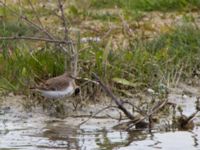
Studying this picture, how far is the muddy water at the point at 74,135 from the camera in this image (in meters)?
6.68

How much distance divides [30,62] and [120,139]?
1.43 meters

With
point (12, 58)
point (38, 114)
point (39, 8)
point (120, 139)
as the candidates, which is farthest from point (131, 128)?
point (39, 8)

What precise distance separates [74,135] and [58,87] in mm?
398

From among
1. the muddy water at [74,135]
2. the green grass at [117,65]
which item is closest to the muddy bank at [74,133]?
the muddy water at [74,135]

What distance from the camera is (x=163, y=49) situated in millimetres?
8781

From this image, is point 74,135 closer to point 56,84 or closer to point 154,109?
point 56,84

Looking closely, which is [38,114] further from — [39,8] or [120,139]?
[39,8]

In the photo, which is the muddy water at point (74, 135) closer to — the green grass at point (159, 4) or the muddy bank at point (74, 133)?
the muddy bank at point (74, 133)

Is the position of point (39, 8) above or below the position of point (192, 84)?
above

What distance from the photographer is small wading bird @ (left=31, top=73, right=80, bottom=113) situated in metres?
7.17

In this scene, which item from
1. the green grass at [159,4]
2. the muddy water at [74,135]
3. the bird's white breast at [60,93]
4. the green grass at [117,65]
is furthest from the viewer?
the green grass at [159,4]

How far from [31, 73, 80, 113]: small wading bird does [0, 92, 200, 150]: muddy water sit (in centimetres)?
25

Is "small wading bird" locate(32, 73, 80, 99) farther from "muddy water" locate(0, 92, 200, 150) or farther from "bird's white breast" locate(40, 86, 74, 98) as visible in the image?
"muddy water" locate(0, 92, 200, 150)

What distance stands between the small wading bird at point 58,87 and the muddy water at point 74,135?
0.82ft
